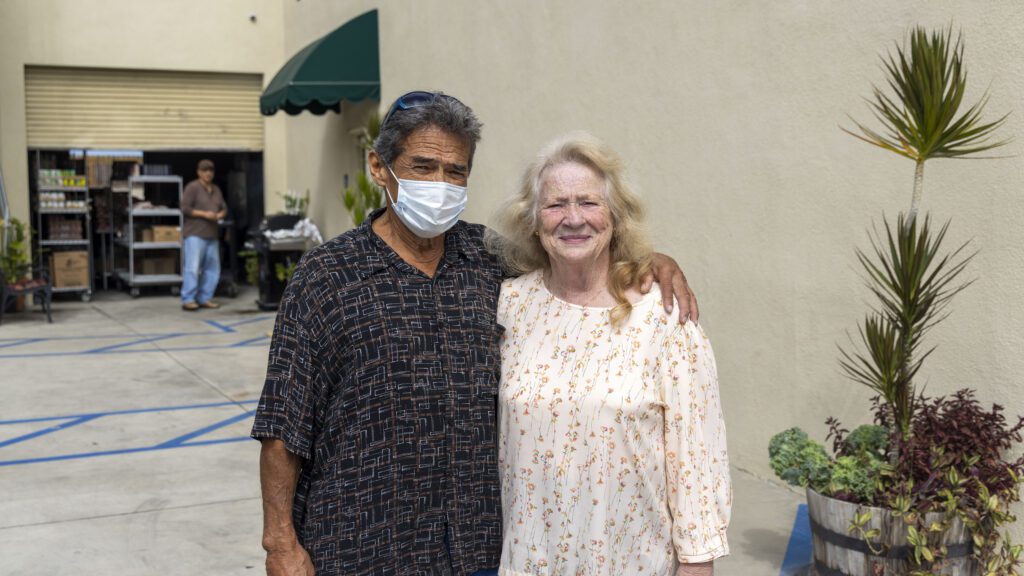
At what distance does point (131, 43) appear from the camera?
16266mm

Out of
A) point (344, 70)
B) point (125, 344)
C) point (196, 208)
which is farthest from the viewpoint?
point (196, 208)

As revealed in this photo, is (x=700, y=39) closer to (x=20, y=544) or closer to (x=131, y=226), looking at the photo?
(x=20, y=544)

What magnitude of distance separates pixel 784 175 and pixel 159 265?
548 inches

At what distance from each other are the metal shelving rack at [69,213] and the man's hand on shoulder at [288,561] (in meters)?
15.1

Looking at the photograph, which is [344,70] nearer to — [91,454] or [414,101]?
[91,454]

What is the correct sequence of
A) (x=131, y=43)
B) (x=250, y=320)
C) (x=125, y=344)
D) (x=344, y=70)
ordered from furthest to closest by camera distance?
1. (x=131, y=43)
2. (x=250, y=320)
3. (x=344, y=70)
4. (x=125, y=344)

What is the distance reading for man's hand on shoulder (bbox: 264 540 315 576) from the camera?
7.88ft

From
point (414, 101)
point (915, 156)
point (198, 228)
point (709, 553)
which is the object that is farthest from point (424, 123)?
point (198, 228)

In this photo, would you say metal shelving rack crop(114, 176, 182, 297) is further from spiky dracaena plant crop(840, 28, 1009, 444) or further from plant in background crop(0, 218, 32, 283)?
spiky dracaena plant crop(840, 28, 1009, 444)

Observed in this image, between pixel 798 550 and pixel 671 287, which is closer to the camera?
pixel 671 287

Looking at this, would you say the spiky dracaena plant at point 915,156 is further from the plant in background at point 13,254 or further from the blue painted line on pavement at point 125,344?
the plant in background at point 13,254

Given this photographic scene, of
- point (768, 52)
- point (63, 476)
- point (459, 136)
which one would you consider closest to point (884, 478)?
point (459, 136)

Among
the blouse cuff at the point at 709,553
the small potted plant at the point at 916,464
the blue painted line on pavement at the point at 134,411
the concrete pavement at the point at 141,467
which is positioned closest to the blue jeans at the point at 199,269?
the concrete pavement at the point at 141,467

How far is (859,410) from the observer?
200 inches
